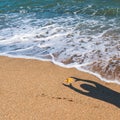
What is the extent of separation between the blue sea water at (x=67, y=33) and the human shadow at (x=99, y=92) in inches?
15.0

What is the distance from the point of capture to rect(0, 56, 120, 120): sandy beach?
20.0ft

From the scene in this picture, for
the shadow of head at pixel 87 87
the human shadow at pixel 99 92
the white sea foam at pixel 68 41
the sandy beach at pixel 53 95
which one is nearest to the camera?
the sandy beach at pixel 53 95

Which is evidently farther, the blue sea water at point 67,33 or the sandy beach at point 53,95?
the blue sea water at point 67,33

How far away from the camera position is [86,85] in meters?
7.10

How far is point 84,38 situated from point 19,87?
3295 mm

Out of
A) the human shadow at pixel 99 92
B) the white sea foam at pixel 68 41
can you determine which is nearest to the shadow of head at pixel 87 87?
the human shadow at pixel 99 92

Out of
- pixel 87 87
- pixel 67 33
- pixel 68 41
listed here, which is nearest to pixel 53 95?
pixel 87 87

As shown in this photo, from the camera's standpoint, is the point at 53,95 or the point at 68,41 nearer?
the point at 53,95

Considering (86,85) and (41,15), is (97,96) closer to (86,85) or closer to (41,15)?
(86,85)

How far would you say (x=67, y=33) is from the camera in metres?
10.3

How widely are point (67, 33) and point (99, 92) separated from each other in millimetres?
3885

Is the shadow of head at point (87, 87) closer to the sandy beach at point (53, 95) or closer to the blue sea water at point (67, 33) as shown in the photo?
the sandy beach at point (53, 95)

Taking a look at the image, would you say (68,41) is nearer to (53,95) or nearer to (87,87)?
(87,87)

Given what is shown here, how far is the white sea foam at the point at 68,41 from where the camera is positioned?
8.27 m
